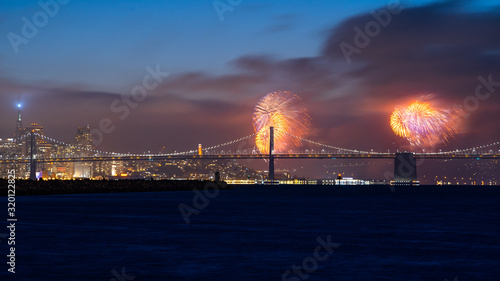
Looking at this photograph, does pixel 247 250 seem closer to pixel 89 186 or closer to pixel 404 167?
pixel 89 186

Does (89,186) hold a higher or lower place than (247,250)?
higher

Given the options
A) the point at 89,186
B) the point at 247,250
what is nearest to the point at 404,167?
the point at 89,186

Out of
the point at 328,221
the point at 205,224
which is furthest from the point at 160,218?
the point at 328,221

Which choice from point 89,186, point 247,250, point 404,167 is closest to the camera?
point 247,250

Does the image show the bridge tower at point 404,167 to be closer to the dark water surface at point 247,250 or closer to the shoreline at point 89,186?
the shoreline at point 89,186

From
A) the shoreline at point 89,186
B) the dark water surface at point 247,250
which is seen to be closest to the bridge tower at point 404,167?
the shoreline at point 89,186

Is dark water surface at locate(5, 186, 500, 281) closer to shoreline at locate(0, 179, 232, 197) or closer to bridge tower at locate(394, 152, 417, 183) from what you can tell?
shoreline at locate(0, 179, 232, 197)

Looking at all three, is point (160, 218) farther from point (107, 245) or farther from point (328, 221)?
point (107, 245)

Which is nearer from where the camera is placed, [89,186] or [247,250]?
[247,250]
